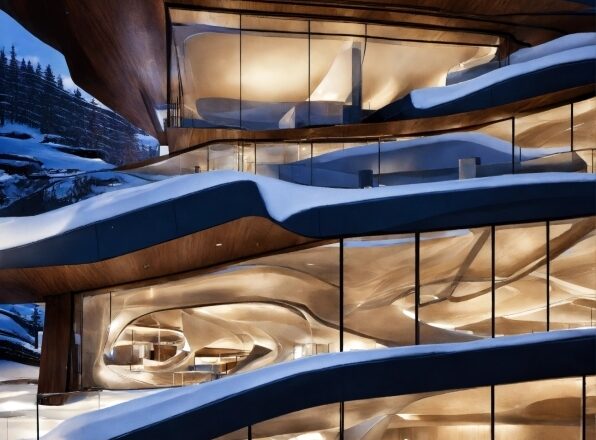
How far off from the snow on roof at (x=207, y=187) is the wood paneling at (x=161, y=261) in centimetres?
70

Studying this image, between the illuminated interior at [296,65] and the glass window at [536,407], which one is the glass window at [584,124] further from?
the glass window at [536,407]

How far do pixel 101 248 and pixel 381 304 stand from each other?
6.26 m

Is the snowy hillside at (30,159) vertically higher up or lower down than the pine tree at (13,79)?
lower down

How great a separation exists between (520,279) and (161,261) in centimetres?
821

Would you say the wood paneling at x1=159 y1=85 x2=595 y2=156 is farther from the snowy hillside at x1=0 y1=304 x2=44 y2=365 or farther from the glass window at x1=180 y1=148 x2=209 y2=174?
the snowy hillside at x1=0 y1=304 x2=44 y2=365

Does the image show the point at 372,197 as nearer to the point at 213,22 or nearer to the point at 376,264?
the point at 376,264

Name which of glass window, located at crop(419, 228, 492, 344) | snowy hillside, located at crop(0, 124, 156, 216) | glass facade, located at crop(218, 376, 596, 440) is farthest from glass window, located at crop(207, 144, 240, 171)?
snowy hillside, located at crop(0, 124, 156, 216)

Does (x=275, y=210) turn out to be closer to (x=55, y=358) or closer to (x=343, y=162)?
(x=343, y=162)

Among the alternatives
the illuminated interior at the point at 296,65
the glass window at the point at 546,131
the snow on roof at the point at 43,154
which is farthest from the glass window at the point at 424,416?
the snow on roof at the point at 43,154

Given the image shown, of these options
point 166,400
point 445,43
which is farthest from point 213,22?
point 166,400

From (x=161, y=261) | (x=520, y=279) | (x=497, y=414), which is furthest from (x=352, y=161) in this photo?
(x=497, y=414)

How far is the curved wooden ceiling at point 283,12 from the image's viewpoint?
2269 centimetres

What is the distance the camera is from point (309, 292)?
61.7 ft

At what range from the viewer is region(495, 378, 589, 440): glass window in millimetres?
16797
